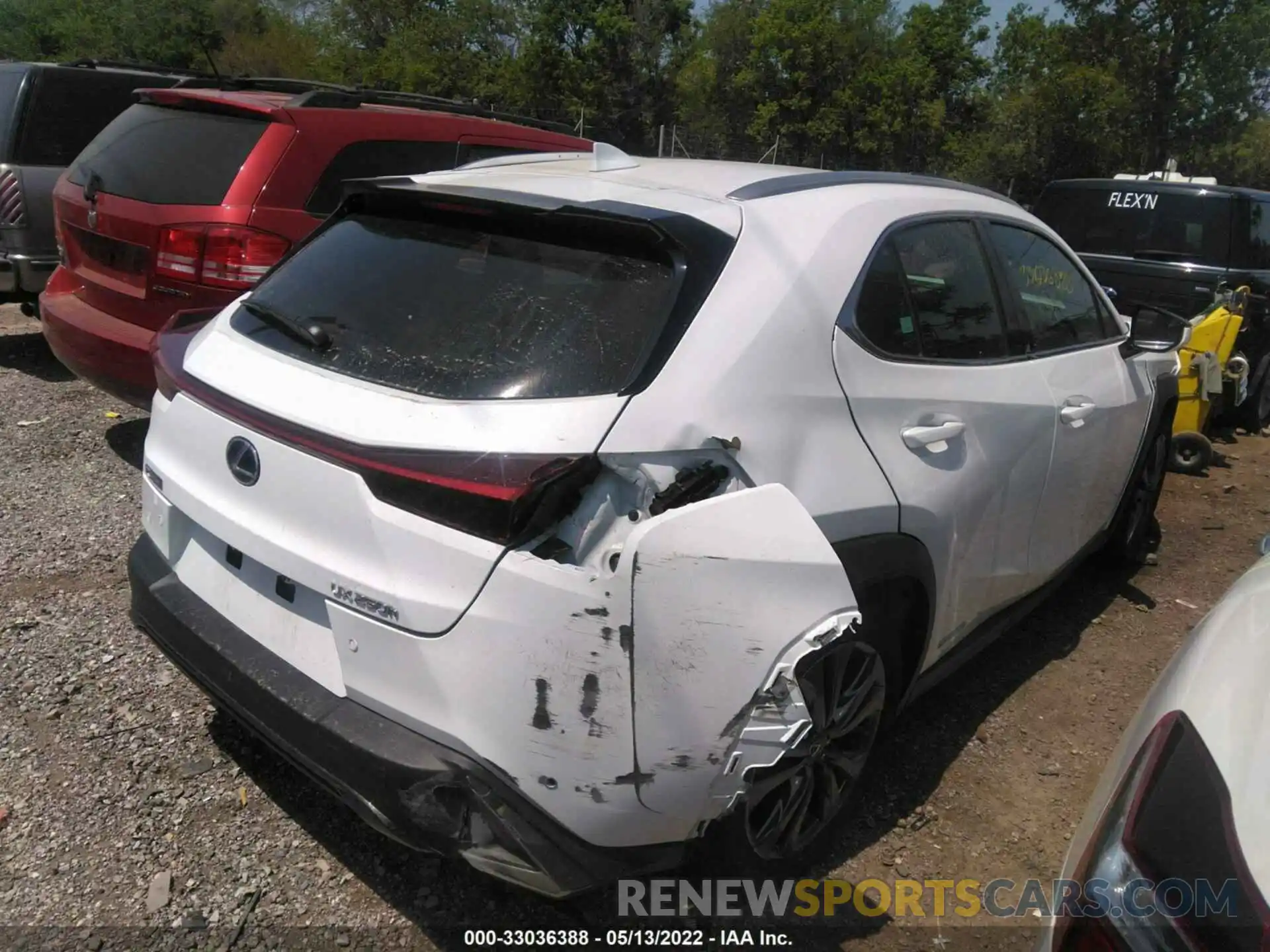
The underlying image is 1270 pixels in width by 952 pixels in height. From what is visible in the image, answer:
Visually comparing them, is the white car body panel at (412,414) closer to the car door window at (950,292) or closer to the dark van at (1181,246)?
the car door window at (950,292)

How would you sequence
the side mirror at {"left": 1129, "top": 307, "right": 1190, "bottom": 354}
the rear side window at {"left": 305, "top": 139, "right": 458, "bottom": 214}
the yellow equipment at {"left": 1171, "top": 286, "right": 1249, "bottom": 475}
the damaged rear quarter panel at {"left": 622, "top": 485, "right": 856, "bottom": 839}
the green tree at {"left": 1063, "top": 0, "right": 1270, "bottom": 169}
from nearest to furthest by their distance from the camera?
1. the damaged rear quarter panel at {"left": 622, "top": 485, "right": 856, "bottom": 839}
2. the side mirror at {"left": 1129, "top": 307, "right": 1190, "bottom": 354}
3. the rear side window at {"left": 305, "top": 139, "right": 458, "bottom": 214}
4. the yellow equipment at {"left": 1171, "top": 286, "right": 1249, "bottom": 475}
5. the green tree at {"left": 1063, "top": 0, "right": 1270, "bottom": 169}

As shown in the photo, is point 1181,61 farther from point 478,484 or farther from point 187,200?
point 478,484

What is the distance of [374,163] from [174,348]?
2.33 meters

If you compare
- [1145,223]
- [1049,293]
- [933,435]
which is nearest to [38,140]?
[1049,293]

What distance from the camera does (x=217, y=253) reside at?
13.9 ft

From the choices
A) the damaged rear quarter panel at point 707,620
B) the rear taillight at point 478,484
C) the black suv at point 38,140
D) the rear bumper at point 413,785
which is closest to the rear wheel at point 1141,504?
the damaged rear quarter panel at point 707,620

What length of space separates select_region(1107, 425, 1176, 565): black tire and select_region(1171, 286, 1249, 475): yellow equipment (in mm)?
1036

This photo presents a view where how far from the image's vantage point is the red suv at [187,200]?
426 cm

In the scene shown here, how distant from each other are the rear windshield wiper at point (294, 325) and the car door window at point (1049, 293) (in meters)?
2.15

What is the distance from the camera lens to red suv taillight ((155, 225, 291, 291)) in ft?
13.8

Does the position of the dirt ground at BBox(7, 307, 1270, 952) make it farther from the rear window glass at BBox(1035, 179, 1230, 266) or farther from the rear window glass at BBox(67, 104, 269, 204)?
the rear window glass at BBox(1035, 179, 1230, 266)

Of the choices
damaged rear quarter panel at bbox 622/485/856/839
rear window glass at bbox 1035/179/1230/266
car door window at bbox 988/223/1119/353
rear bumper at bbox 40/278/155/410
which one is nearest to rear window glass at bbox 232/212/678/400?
damaged rear quarter panel at bbox 622/485/856/839

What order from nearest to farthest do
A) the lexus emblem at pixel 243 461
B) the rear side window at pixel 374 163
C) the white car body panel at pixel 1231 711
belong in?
the white car body panel at pixel 1231 711 → the lexus emblem at pixel 243 461 → the rear side window at pixel 374 163

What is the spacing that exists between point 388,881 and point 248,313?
4.92 ft
